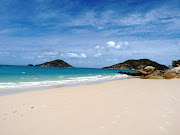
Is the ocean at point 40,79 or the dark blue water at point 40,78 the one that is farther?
the dark blue water at point 40,78

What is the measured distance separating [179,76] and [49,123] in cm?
3187

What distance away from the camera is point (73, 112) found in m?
5.16

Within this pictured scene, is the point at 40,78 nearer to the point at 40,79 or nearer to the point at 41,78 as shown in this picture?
the point at 41,78

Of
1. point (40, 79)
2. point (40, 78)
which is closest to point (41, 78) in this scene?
point (40, 78)

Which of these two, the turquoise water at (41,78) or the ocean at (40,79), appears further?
the turquoise water at (41,78)

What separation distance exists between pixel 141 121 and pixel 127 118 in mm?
477

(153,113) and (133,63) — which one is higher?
(133,63)

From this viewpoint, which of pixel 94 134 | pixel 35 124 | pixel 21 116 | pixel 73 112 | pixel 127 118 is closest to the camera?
pixel 94 134

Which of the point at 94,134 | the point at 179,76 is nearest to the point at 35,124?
the point at 94,134

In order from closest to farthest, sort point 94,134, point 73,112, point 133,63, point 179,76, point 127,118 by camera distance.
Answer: point 94,134 < point 127,118 < point 73,112 < point 179,76 < point 133,63

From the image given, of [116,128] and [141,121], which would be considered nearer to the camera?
[116,128]

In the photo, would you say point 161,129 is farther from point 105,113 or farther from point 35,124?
point 35,124

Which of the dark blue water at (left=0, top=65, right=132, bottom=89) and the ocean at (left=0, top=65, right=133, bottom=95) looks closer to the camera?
the ocean at (left=0, top=65, right=133, bottom=95)

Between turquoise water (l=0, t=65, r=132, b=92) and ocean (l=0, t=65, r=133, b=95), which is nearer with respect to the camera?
ocean (l=0, t=65, r=133, b=95)
